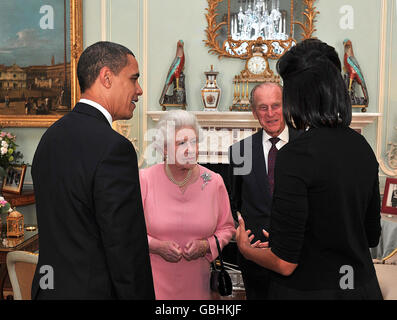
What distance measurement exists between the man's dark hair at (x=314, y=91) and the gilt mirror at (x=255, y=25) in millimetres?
4374

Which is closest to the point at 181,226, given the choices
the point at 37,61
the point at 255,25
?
the point at 255,25

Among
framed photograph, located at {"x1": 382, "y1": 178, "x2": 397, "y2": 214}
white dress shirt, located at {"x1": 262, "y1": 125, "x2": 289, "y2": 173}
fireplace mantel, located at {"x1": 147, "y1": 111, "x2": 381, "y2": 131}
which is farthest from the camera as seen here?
fireplace mantel, located at {"x1": 147, "y1": 111, "x2": 381, "y2": 131}

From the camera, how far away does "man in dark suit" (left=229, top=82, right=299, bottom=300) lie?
2.48 m

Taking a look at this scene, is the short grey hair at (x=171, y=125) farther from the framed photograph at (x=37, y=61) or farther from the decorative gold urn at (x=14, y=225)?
the framed photograph at (x=37, y=61)

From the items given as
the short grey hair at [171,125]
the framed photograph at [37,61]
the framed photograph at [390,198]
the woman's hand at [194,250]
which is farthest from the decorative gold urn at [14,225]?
the framed photograph at [390,198]

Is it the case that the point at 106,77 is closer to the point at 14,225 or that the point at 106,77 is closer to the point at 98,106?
the point at 98,106

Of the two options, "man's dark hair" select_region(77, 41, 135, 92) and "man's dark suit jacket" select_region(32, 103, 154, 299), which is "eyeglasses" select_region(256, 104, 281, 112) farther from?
"man's dark suit jacket" select_region(32, 103, 154, 299)

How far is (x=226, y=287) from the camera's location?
7.08ft

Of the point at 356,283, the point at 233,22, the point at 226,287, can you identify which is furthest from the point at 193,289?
the point at 233,22

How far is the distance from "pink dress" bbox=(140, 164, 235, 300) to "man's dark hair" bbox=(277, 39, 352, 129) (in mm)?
1114

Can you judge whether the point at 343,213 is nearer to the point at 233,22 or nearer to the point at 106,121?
the point at 106,121

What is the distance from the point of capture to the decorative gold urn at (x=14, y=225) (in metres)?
3.40

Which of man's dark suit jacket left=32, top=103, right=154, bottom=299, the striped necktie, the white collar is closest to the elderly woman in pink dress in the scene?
the striped necktie
